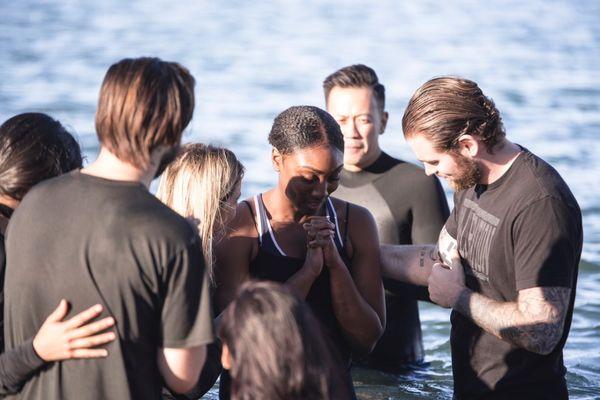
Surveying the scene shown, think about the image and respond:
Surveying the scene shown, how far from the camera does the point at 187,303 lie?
300 centimetres

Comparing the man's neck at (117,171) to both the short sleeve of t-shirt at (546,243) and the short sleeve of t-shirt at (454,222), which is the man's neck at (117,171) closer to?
the short sleeve of t-shirt at (546,243)

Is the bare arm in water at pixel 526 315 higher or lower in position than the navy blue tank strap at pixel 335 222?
lower

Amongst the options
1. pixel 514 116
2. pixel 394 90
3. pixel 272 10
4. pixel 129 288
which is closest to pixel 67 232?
pixel 129 288

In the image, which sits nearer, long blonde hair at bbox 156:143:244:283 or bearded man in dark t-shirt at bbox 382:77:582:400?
bearded man in dark t-shirt at bbox 382:77:582:400

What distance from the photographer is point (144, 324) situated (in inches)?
120

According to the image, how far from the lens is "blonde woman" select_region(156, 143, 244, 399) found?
160 inches

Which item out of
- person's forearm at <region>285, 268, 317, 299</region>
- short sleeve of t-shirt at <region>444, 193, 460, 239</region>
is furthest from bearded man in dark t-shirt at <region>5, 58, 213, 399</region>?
short sleeve of t-shirt at <region>444, 193, 460, 239</region>

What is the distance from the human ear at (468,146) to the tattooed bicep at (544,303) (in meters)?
0.58

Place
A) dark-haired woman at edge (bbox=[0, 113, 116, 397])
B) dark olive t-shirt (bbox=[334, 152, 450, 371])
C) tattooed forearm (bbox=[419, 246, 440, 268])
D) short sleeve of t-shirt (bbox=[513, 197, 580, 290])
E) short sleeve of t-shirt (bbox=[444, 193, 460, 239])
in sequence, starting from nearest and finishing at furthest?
dark-haired woman at edge (bbox=[0, 113, 116, 397])
short sleeve of t-shirt (bbox=[513, 197, 580, 290])
short sleeve of t-shirt (bbox=[444, 193, 460, 239])
tattooed forearm (bbox=[419, 246, 440, 268])
dark olive t-shirt (bbox=[334, 152, 450, 371])

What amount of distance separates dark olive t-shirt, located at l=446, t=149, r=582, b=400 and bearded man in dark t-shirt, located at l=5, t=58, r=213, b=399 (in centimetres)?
138

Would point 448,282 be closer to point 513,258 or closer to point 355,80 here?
point 513,258

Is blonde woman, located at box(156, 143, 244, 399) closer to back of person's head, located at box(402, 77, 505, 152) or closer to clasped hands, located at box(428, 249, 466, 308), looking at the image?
back of person's head, located at box(402, 77, 505, 152)

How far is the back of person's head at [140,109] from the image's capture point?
298cm

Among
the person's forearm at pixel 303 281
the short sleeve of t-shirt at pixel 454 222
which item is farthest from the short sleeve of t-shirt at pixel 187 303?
the short sleeve of t-shirt at pixel 454 222
